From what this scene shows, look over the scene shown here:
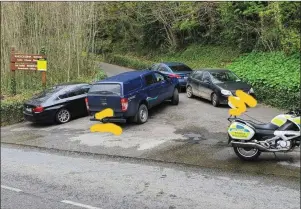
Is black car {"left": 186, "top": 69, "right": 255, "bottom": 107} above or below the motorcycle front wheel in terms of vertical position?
above

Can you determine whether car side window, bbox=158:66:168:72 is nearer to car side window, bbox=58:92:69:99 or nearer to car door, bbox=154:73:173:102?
car door, bbox=154:73:173:102

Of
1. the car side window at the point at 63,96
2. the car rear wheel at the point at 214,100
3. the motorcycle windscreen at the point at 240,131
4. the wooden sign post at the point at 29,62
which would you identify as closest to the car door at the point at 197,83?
the car rear wheel at the point at 214,100

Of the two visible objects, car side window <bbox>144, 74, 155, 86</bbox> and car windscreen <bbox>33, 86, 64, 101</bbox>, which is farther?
car windscreen <bbox>33, 86, 64, 101</bbox>

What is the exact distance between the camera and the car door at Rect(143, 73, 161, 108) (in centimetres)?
1278

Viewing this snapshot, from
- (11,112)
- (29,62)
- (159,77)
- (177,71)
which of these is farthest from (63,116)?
(177,71)

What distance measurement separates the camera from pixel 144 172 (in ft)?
26.2

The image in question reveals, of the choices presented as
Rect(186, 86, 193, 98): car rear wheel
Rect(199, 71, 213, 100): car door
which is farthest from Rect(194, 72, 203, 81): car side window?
Rect(186, 86, 193, 98): car rear wheel

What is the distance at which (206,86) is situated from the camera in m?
14.5

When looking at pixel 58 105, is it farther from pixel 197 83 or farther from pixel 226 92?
pixel 226 92

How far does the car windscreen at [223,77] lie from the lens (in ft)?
46.6

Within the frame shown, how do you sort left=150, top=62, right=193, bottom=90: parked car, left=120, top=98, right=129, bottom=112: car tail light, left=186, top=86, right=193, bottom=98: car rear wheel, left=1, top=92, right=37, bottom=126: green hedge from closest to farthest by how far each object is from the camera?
left=120, top=98, right=129, bottom=112: car tail light → left=1, top=92, right=37, bottom=126: green hedge → left=186, top=86, right=193, bottom=98: car rear wheel → left=150, top=62, right=193, bottom=90: parked car

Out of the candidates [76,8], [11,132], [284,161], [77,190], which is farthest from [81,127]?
[76,8]

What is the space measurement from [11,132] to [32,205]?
816 centimetres

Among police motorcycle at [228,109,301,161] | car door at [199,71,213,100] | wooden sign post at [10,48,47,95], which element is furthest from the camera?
wooden sign post at [10,48,47,95]
